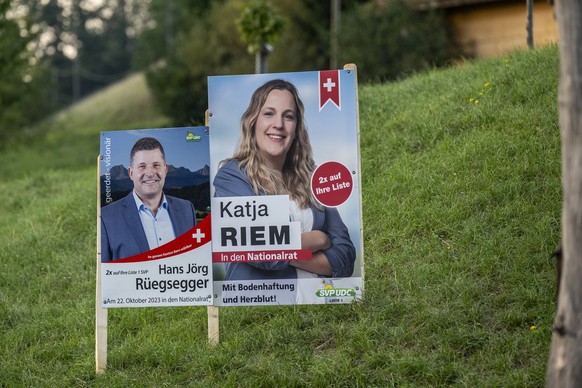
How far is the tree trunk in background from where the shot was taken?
5.49 metres

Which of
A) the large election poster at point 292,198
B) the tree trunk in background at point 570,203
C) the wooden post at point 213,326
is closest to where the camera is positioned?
the tree trunk in background at point 570,203

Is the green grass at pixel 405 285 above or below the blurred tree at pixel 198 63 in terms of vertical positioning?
below

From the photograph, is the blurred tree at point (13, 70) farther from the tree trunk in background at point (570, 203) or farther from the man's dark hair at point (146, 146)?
the tree trunk in background at point (570, 203)

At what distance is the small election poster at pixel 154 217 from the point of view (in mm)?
7609

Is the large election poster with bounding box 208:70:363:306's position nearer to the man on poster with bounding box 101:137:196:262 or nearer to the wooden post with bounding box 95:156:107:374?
the man on poster with bounding box 101:137:196:262

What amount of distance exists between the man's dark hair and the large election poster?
55cm

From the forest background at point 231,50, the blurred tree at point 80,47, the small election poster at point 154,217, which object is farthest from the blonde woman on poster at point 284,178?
the blurred tree at point 80,47

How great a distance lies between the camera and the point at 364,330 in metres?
7.50

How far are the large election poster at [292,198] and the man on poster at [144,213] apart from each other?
349mm

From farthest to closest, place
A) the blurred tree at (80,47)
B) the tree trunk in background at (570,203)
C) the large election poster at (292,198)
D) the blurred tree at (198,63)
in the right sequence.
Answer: the blurred tree at (80,47) → the blurred tree at (198,63) → the large election poster at (292,198) → the tree trunk in background at (570,203)

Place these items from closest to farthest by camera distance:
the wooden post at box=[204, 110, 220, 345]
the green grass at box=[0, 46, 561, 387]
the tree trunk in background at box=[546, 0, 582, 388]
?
the tree trunk in background at box=[546, 0, 582, 388]
the green grass at box=[0, 46, 561, 387]
the wooden post at box=[204, 110, 220, 345]

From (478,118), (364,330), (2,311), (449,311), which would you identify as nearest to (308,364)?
(364,330)

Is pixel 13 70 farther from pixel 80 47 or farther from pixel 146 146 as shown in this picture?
pixel 80 47

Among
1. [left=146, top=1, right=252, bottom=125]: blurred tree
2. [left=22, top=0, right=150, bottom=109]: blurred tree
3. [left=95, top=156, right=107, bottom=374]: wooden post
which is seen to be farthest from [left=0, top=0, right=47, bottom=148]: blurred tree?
[left=22, top=0, right=150, bottom=109]: blurred tree
